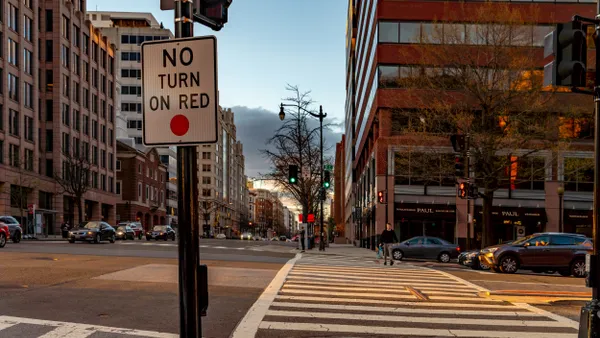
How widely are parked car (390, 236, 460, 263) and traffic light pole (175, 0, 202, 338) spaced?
2711cm

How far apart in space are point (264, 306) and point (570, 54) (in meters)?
6.50

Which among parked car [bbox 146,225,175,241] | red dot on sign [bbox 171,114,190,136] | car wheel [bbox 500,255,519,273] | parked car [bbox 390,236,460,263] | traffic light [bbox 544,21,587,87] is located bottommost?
parked car [bbox 146,225,175,241]

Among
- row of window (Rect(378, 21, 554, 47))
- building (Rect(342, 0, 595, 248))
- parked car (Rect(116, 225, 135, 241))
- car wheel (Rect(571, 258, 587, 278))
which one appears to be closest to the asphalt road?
car wheel (Rect(571, 258, 587, 278))

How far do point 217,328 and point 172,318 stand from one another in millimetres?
918

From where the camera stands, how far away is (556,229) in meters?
43.8

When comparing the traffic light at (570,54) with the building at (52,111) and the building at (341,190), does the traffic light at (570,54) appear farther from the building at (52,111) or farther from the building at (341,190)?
the building at (341,190)

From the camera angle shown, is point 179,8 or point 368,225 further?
point 368,225

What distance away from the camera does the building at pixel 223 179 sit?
137m

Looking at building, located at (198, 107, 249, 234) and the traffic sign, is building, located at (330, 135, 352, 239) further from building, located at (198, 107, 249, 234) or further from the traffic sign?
the traffic sign

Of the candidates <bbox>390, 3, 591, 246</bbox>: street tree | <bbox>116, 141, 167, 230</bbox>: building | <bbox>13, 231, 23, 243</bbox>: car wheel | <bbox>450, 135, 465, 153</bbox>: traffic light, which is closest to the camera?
<bbox>450, 135, 465, 153</bbox>: traffic light

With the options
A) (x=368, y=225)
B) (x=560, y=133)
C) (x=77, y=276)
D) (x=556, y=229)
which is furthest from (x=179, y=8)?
(x=368, y=225)

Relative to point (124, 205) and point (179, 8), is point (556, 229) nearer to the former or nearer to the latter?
point (179, 8)

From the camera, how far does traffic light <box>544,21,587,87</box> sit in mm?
7105

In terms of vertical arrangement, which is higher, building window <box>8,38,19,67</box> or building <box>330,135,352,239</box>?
building window <box>8,38,19,67</box>
